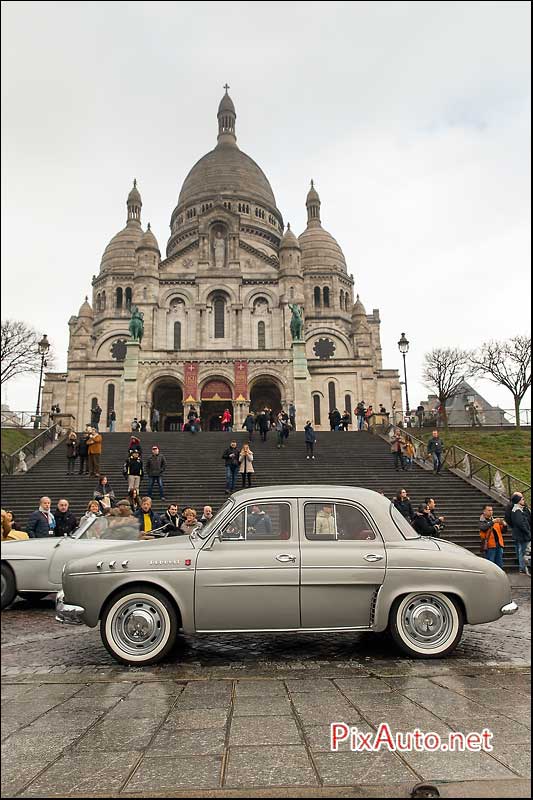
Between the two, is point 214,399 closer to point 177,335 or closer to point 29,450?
point 177,335

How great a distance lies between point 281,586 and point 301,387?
35701 mm

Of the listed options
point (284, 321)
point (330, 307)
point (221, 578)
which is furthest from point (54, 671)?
point (330, 307)

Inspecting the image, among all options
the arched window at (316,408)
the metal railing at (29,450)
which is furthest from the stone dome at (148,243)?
the metal railing at (29,450)

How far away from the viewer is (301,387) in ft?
133

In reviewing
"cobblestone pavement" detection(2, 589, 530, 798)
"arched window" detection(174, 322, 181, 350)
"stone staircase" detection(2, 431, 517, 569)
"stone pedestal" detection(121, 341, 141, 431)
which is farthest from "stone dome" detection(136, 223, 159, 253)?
"cobblestone pavement" detection(2, 589, 530, 798)

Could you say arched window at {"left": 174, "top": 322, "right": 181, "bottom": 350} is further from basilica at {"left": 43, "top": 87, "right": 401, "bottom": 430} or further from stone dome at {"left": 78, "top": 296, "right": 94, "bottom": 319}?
stone dome at {"left": 78, "top": 296, "right": 94, "bottom": 319}

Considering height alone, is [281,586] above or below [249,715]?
above

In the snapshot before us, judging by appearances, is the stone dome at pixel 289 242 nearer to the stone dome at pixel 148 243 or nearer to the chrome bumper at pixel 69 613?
the stone dome at pixel 148 243

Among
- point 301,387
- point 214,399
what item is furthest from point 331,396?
point 214,399

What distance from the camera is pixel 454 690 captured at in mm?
3986

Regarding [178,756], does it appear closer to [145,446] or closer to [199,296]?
[145,446]

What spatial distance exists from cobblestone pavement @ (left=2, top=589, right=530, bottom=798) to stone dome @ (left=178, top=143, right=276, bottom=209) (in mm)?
64617

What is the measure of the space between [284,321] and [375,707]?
46390 mm

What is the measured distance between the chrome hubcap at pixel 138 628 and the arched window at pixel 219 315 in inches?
1771
